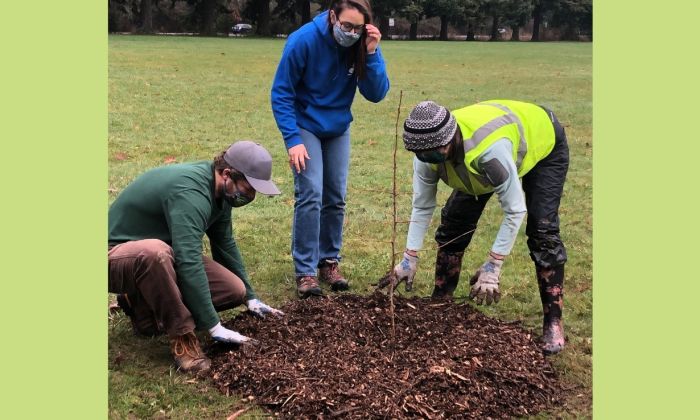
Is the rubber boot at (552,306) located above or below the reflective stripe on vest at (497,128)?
A: below

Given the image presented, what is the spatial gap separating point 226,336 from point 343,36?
79.7 inches

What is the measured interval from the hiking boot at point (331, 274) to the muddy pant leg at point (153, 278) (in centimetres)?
165

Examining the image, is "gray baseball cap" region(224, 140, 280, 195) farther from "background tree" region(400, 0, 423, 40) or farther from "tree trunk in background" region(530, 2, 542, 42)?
"tree trunk in background" region(530, 2, 542, 42)

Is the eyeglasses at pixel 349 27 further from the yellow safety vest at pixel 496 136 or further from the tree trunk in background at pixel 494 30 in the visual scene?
the tree trunk in background at pixel 494 30

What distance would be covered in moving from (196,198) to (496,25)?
52.4 m

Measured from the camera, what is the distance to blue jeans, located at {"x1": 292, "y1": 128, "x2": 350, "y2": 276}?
5.14 m

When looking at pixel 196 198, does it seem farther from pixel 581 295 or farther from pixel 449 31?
pixel 449 31

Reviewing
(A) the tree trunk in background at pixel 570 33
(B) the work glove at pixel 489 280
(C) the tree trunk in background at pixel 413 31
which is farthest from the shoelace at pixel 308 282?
(A) the tree trunk in background at pixel 570 33

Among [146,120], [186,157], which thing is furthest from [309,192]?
[146,120]

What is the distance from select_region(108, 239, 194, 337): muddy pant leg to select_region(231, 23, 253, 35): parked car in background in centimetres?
4738

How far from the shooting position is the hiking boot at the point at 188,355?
4125 millimetres

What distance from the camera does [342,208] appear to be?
5562mm

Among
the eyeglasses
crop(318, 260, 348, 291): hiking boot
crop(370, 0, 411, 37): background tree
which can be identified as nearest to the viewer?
the eyeglasses

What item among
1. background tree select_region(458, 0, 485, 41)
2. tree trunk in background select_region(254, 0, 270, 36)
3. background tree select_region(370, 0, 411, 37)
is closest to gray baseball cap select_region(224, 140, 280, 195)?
background tree select_region(370, 0, 411, 37)
